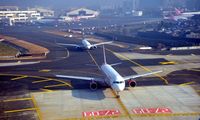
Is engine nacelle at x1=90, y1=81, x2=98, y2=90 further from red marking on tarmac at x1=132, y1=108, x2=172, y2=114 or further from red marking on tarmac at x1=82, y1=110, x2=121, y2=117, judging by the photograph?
red marking on tarmac at x1=132, y1=108, x2=172, y2=114

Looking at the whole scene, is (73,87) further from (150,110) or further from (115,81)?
(150,110)

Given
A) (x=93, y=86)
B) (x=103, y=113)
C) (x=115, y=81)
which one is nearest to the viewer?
(x=103, y=113)

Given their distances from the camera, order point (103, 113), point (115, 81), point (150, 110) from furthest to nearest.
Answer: point (115, 81)
point (150, 110)
point (103, 113)

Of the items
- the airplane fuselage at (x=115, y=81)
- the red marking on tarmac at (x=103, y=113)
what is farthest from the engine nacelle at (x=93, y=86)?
the red marking on tarmac at (x=103, y=113)

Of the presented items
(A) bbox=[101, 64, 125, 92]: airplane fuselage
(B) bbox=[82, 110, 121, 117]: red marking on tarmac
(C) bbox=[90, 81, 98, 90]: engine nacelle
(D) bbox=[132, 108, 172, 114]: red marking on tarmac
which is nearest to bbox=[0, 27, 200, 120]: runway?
(B) bbox=[82, 110, 121, 117]: red marking on tarmac

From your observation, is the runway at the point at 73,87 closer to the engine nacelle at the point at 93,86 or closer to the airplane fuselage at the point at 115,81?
the engine nacelle at the point at 93,86

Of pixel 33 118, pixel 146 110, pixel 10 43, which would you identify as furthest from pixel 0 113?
pixel 10 43

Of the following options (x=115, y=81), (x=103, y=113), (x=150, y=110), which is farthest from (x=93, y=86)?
(x=150, y=110)

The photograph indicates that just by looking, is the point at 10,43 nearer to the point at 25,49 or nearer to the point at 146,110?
the point at 25,49
